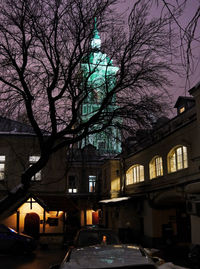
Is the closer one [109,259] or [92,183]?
[109,259]

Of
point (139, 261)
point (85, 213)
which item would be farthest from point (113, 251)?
point (85, 213)

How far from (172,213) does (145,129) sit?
1377cm

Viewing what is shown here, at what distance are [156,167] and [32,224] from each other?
1152 cm

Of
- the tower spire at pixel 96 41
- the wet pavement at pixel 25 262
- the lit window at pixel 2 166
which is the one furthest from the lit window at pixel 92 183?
the tower spire at pixel 96 41

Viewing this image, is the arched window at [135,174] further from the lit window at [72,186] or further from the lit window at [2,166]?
the lit window at [72,186]

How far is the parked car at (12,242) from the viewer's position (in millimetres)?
19062

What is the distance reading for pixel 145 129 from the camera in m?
13.3

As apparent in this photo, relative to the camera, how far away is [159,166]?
2436cm

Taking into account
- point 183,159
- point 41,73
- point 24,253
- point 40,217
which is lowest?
point 24,253

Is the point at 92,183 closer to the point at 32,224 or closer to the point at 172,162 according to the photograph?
the point at 32,224

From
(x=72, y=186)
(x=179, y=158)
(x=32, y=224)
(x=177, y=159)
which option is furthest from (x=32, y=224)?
(x=72, y=186)

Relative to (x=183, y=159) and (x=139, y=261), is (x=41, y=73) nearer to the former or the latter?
(x=139, y=261)

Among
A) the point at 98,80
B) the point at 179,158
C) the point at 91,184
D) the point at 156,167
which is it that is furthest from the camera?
the point at 91,184

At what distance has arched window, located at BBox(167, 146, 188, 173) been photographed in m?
20.2
